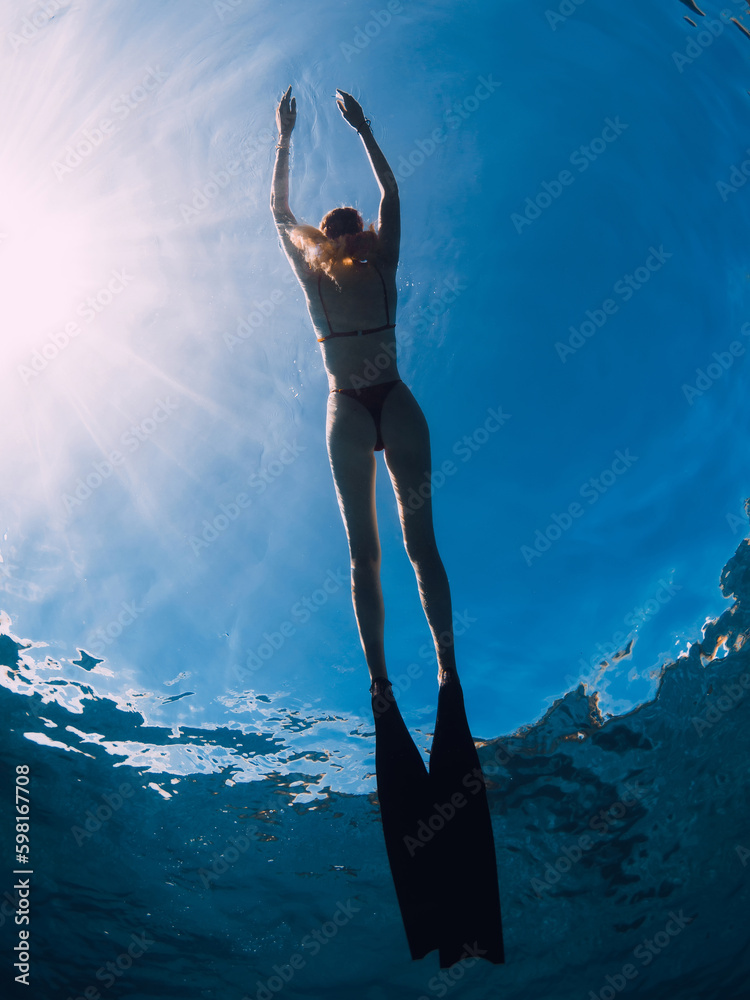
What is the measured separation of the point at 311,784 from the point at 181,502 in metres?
7.29

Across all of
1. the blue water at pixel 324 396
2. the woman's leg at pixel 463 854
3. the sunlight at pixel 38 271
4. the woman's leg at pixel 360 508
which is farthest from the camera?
the sunlight at pixel 38 271

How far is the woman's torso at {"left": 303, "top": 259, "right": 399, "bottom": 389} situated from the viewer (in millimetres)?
4098

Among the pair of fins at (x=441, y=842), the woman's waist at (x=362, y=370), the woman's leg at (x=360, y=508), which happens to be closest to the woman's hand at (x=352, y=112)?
the woman's waist at (x=362, y=370)

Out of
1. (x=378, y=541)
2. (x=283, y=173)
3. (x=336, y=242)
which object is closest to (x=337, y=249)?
(x=336, y=242)

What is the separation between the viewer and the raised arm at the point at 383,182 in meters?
4.14

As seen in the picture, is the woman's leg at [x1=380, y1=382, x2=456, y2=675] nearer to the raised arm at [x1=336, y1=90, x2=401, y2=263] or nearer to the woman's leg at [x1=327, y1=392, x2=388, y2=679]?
the woman's leg at [x1=327, y1=392, x2=388, y2=679]

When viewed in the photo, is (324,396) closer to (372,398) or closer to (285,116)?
(285,116)

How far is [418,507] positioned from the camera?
12.7ft

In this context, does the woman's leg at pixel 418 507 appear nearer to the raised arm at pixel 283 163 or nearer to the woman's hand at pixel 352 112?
the raised arm at pixel 283 163

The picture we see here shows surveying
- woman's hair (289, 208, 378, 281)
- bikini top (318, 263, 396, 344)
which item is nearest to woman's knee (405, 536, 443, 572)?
bikini top (318, 263, 396, 344)

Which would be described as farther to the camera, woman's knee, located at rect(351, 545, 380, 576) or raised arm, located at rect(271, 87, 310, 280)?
raised arm, located at rect(271, 87, 310, 280)

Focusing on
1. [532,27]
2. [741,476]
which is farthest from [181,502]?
[741,476]

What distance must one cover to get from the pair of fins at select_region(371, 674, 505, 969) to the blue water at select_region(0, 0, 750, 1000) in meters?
5.57

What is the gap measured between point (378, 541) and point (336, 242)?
2371 millimetres
